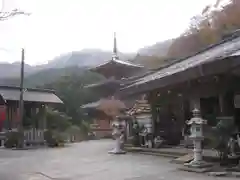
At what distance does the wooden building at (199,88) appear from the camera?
7.47 meters

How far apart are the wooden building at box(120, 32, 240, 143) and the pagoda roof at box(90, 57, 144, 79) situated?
1122 cm

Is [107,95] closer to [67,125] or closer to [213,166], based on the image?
[67,125]

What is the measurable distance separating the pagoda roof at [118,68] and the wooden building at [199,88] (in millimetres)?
11220

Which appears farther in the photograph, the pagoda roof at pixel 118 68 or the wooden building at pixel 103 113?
the wooden building at pixel 103 113

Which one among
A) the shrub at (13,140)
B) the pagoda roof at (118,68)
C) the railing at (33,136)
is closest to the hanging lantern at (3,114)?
the railing at (33,136)

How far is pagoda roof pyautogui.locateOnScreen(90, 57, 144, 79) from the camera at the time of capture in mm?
25322

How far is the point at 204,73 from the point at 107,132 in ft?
82.2

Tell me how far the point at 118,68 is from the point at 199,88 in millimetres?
15701

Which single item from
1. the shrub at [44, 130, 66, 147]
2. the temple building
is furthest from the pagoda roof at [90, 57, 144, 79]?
the shrub at [44, 130, 66, 147]

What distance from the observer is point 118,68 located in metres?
25.8

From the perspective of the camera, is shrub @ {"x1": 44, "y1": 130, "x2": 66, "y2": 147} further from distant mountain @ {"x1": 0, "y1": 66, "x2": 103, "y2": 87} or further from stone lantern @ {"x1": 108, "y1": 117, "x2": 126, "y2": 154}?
distant mountain @ {"x1": 0, "y1": 66, "x2": 103, "y2": 87}

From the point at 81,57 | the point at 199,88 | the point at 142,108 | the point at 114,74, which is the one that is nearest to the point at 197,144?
the point at 199,88

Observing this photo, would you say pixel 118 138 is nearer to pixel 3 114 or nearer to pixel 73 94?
Result: pixel 3 114

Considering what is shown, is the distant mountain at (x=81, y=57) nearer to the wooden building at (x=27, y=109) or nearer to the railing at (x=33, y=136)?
the wooden building at (x=27, y=109)
